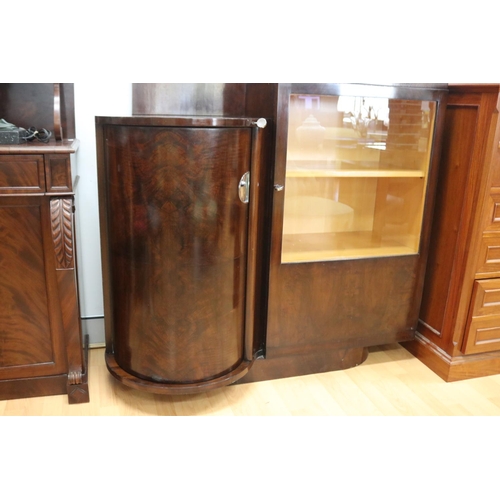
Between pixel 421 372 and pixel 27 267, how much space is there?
4.25 feet

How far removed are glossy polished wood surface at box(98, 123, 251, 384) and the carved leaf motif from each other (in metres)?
0.10

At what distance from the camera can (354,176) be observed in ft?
5.20

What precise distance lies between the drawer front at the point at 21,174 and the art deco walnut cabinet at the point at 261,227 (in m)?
0.16

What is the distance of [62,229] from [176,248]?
0.30 m

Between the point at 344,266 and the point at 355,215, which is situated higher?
the point at 355,215

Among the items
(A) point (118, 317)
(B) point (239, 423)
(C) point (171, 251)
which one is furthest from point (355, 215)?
(B) point (239, 423)

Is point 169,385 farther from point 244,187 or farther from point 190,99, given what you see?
point 190,99

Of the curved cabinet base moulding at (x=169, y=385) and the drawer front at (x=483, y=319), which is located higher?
the drawer front at (x=483, y=319)

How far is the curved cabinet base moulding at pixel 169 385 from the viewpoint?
1393mm

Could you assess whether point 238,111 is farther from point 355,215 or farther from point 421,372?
point 421,372

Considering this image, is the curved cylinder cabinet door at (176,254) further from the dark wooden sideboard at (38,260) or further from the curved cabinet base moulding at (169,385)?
the dark wooden sideboard at (38,260)

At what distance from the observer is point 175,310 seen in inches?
53.2

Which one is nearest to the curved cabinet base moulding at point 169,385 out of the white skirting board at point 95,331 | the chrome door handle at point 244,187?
the white skirting board at point 95,331

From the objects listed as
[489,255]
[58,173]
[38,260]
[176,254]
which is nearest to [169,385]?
[176,254]
